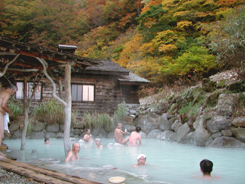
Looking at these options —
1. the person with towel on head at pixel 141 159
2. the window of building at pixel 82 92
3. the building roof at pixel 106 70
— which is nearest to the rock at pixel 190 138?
the person with towel on head at pixel 141 159

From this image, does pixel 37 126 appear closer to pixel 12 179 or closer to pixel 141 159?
pixel 141 159

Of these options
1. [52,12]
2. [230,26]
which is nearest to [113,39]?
[52,12]

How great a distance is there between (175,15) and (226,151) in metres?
14.7

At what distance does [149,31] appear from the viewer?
70.4ft

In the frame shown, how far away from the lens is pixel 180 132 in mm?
10234

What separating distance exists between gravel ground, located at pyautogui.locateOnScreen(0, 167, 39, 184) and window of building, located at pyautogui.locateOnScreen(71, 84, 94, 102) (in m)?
10.3

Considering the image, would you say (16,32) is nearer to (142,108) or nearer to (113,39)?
(113,39)

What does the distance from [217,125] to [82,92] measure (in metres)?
8.26

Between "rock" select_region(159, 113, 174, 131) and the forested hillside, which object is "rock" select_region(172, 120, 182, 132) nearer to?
"rock" select_region(159, 113, 174, 131)

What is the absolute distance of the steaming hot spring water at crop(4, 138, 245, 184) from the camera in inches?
188

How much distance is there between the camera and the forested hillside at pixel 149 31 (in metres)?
13.0

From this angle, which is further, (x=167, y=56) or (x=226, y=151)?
(x=167, y=56)

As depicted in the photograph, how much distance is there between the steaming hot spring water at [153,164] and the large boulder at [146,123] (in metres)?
3.82

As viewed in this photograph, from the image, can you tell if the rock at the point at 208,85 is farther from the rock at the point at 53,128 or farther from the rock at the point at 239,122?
the rock at the point at 53,128
